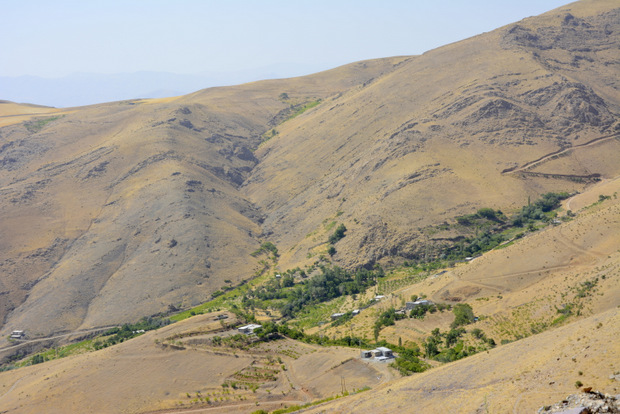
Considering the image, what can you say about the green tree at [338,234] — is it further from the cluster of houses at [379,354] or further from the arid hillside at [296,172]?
the cluster of houses at [379,354]

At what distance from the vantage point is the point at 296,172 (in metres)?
115

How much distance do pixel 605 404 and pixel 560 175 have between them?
253 feet

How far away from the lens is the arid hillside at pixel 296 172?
8288 cm

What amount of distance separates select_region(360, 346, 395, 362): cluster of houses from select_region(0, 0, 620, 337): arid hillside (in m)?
33.1

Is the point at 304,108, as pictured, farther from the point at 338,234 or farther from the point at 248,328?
the point at 248,328

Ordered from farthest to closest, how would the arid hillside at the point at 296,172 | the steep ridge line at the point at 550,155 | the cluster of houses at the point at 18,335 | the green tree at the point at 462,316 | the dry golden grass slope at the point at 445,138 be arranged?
1. the steep ridge line at the point at 550,155
2. the dry golden grass slope at the point at 445,138
3. the arid hillside at the point at 296,172
4. the cluster of houses at the point at 18,335
5. the green tree at the point at 462,316

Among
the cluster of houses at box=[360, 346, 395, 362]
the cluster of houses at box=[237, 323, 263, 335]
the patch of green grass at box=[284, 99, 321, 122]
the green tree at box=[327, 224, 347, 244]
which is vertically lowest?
the cluster of houses at box=[360, 346, 395, 362]

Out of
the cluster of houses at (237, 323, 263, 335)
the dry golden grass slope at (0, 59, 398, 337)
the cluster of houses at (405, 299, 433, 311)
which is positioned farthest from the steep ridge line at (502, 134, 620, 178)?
the cluster of houses at (237, 323, 263, 335)

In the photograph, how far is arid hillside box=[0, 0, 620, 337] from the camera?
272 ft

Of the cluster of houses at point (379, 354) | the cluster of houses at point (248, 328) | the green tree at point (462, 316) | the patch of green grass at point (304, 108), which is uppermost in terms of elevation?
the patch of green grass at point (304, 108)

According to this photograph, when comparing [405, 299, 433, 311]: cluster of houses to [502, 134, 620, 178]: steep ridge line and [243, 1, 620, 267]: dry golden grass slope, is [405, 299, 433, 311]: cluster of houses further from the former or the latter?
[502, 134, 620, 178]: steep ridge line

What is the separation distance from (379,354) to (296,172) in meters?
72.5

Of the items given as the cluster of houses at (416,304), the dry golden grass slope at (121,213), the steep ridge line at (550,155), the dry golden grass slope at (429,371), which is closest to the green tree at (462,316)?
the dry golden grass slope at (429,371)

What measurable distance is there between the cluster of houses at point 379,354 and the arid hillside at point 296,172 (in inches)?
1305
